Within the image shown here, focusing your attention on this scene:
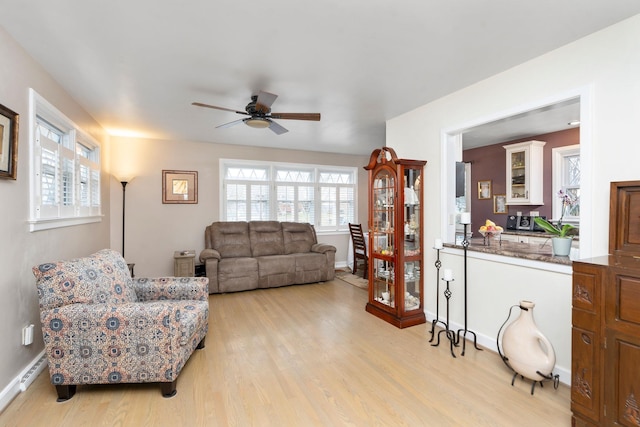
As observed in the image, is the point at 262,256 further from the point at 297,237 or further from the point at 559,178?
the point at 559,178

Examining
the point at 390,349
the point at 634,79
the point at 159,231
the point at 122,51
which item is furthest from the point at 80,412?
the point at 634,79

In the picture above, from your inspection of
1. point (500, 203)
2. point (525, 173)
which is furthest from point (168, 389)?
point (500, 203)

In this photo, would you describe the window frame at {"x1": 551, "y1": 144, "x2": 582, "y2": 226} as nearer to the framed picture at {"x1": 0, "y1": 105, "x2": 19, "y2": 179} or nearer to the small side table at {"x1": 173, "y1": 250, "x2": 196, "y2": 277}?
the small side table at {"x1": 173, "y1": 250, "x2": 196, "y2": 277}

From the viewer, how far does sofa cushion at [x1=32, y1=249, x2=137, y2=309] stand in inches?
78.8

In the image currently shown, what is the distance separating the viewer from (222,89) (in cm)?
299

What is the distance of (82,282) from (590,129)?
3759 mm

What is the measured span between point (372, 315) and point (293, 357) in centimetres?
135

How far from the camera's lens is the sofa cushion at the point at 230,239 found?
516 centimetres

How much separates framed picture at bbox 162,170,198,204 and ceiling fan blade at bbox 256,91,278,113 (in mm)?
2954

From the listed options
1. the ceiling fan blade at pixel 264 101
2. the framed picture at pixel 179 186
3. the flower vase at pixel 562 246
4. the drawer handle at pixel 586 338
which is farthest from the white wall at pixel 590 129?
the framed picture at pixel 179 186

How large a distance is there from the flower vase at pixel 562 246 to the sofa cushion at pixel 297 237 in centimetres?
390

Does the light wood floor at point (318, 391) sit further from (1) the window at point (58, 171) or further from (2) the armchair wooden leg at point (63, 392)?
(1) the window at point (58, 171)

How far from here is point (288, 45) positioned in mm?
2215

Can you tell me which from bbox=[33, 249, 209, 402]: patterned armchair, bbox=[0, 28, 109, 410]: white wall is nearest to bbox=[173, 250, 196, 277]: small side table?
bbox=[0, 28, 109, 410]: white wall
